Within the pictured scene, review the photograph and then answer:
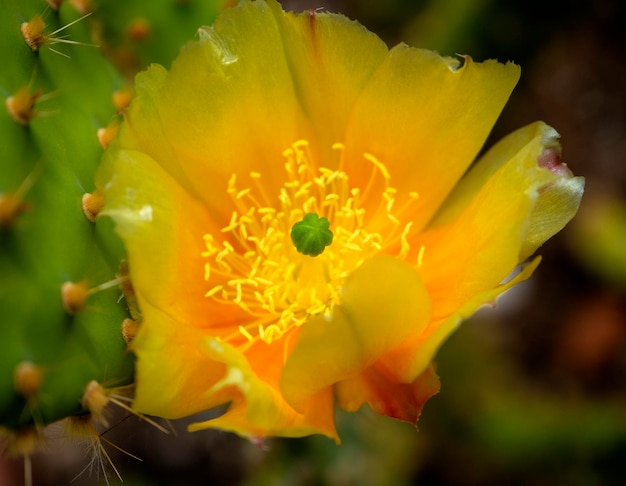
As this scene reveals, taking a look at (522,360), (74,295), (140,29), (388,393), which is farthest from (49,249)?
(522,360)

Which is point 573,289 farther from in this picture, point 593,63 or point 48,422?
point 48,422

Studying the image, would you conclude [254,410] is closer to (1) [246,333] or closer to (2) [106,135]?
(1) [246,333]

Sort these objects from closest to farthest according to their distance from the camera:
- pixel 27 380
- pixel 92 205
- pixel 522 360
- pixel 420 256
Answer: pixel 27 380 → pixel 92 205 → pixel 420 256 → pixel 522 360

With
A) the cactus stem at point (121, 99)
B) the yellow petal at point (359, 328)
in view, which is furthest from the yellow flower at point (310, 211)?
the cactus stem at point (121, 99)

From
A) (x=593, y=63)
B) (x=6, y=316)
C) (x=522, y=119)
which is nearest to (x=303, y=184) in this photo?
(x=6, y=316)

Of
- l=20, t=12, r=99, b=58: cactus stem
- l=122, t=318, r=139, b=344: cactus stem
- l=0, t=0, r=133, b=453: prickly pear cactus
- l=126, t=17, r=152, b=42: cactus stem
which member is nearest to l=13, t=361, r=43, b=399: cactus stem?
l=0, t=0, r=133, b=453: prickly pear cactus
